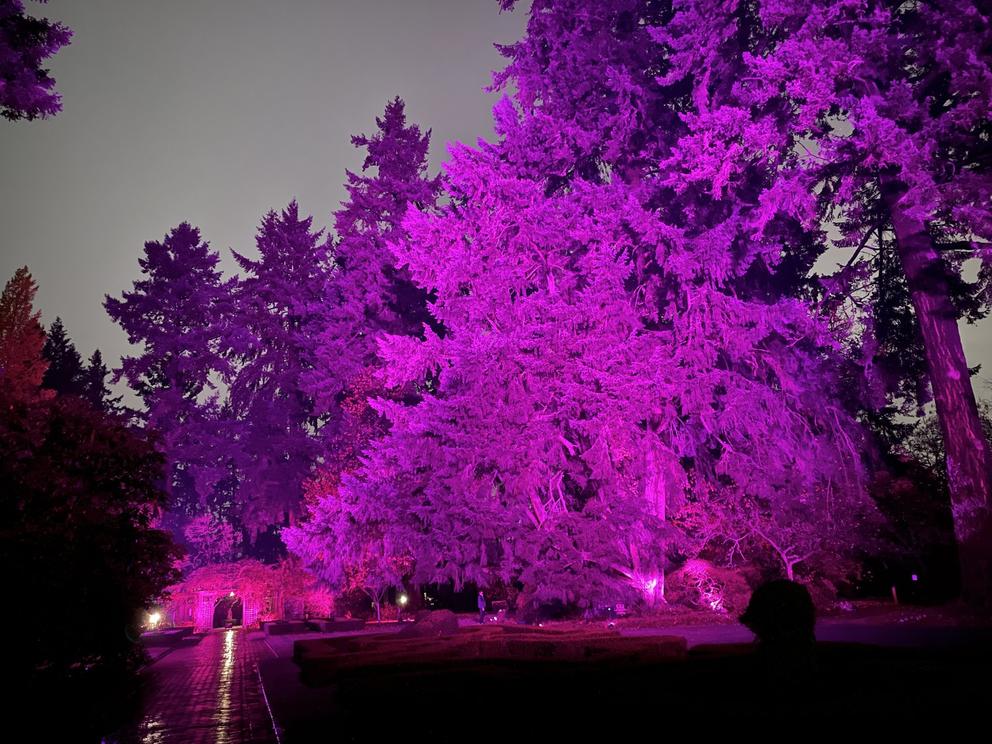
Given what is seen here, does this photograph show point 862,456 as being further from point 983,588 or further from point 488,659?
point 488,659

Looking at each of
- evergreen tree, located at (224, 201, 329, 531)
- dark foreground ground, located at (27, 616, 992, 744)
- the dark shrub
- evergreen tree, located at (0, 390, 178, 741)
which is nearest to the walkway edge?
dark foreground ground, located at (27, 616, 992, 744)

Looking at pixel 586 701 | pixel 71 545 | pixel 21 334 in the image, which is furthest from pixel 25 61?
pixel 586 701

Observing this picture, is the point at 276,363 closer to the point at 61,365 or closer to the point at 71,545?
the point at 61,365

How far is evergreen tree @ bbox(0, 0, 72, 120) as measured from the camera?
13.6 m

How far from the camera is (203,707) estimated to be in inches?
411

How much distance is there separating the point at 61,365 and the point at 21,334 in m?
36.3

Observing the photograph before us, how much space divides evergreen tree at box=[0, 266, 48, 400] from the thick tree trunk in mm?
22692

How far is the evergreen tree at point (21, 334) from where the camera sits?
15477mm

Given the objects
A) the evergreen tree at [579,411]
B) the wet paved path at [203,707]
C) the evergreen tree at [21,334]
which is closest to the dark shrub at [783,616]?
the wet paved path at [203,707]

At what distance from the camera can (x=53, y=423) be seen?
39.0ft

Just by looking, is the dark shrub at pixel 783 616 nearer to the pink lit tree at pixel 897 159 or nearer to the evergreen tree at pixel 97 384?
the pink lit tree at pixel 897 159

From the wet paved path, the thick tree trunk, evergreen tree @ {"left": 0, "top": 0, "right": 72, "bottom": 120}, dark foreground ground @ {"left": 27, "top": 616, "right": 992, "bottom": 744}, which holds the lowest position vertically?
the wet paved path

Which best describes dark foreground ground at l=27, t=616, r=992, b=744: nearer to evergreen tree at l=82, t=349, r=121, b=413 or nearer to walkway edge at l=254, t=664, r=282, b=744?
walkway edge at l=254, t=664, r=282, b=744

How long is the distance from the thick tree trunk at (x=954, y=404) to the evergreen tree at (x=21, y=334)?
74.4ft
